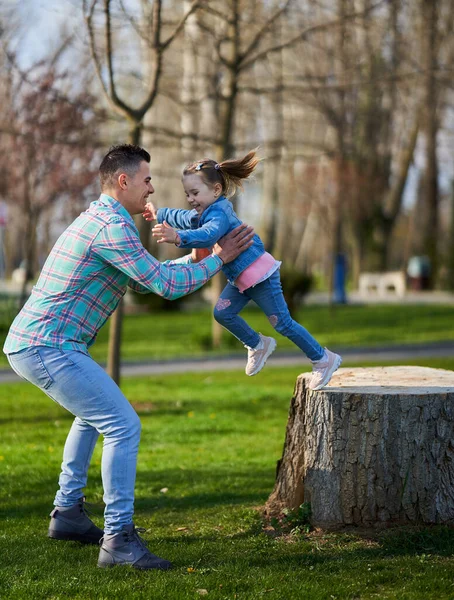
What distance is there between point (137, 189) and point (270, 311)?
113cm

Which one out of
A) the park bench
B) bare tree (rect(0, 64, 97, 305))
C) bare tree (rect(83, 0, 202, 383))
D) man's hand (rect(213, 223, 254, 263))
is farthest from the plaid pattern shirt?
the park bench

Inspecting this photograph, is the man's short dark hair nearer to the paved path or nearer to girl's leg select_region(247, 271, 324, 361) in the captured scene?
girl's leg select_region(247, 271, 324, 361)

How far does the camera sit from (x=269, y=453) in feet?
25.4

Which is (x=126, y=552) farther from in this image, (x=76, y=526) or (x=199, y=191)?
(x=199, y=191)

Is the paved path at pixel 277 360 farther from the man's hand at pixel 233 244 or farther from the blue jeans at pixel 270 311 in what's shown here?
the man's hand at pixel 233 244

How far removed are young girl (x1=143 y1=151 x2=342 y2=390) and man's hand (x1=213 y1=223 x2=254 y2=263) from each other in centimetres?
5

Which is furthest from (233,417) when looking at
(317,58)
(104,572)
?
(317,58)

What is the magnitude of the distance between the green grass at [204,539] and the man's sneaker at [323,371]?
2.64 feet

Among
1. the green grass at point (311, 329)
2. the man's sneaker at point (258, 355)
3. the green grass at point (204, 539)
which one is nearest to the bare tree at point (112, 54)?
the green grass at point (204, 539)

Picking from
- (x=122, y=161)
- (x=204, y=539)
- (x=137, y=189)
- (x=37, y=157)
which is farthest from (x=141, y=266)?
(x=37, y=157)

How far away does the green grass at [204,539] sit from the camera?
4156mm

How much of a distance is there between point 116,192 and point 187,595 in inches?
74.6

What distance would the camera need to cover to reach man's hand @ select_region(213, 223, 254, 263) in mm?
4773

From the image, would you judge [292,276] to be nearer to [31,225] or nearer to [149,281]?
[31,225]
